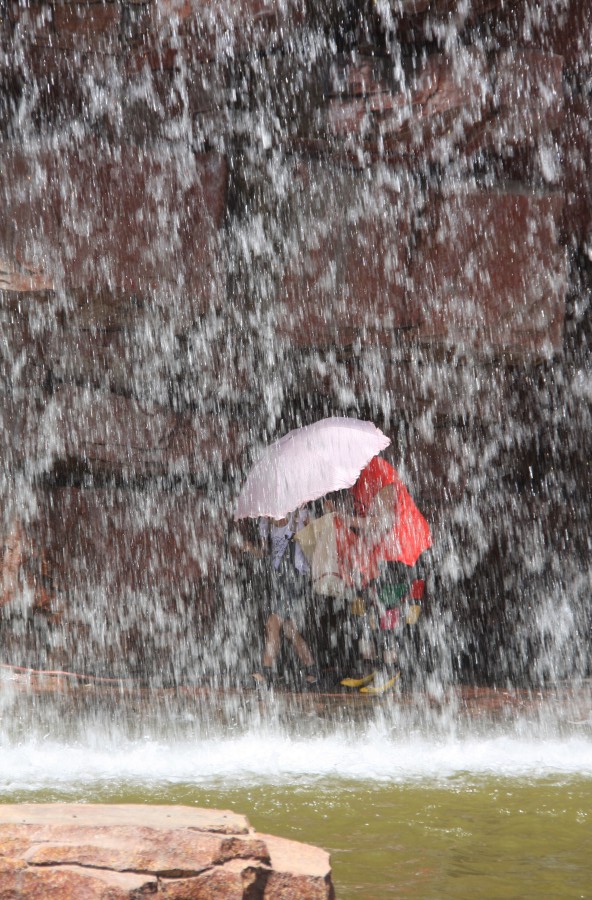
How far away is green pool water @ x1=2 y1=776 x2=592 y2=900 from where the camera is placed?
202 centimetres

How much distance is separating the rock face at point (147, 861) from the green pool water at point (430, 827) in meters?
0.31

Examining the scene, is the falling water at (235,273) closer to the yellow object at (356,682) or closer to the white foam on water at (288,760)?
the yellow object at (356,682)

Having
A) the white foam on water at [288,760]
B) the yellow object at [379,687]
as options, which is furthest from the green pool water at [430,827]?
the yellow object at [379,687]

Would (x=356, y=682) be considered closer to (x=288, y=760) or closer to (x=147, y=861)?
(x=288, y=760)

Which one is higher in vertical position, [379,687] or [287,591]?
[287,591]

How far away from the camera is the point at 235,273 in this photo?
480cm

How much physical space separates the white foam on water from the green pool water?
131 millimetres

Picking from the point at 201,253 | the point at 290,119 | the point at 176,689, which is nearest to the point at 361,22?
the point at 290,119

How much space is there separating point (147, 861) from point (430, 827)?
1032mm

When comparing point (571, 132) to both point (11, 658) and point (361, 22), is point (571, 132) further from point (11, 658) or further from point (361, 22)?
point (11, 658)

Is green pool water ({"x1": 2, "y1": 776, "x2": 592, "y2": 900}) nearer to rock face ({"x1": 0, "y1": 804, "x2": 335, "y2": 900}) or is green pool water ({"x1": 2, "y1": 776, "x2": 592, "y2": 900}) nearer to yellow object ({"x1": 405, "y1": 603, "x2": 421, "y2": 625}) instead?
rock face ({"x1": 0, "y1": 804, "x2": 335, "y2": 900})

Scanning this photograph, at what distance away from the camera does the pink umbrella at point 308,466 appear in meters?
4.15

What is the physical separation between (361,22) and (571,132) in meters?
1.20

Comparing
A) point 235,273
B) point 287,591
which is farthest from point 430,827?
point 235,273
